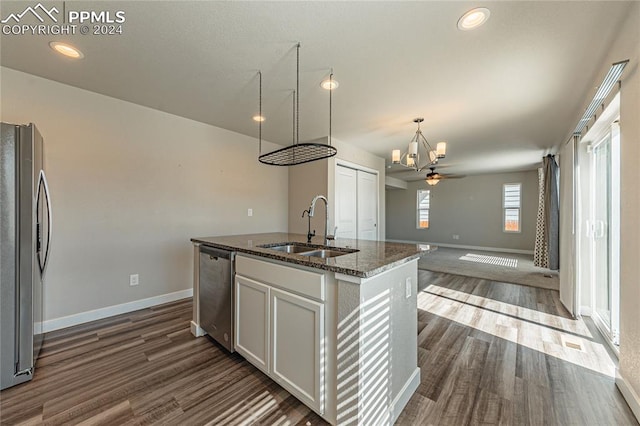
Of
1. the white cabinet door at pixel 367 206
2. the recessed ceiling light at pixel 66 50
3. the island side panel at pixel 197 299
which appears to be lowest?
the island side panel at pixel 197 299

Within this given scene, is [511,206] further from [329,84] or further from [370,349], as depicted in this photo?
[370,349]

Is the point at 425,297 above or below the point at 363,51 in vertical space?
below

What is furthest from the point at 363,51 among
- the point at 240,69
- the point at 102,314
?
the point at 102,314

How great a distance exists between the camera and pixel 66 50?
2.07 m

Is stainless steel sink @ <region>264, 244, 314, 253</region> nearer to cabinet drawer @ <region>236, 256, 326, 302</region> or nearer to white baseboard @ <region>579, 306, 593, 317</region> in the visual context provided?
cabinet drawer @ <region>236, 256, 326, 302</region>

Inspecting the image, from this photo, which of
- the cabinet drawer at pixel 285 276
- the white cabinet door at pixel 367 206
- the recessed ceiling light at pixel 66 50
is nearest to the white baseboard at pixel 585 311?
the white cabinet door at pixel 367 206

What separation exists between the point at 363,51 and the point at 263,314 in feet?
6.95

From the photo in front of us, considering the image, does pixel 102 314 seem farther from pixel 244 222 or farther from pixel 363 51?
pixel 363 51

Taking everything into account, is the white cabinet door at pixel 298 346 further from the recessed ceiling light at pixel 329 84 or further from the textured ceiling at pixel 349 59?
the recessed ceiling light at pixel 329 84

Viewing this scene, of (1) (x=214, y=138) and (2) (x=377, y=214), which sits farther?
(2) (x=377, y=214)

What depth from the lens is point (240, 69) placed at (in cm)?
230

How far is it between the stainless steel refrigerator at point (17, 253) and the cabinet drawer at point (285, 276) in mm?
1402

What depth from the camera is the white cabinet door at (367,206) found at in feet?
16.5

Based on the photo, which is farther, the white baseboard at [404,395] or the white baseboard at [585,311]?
the white baseboard at [585,311]
